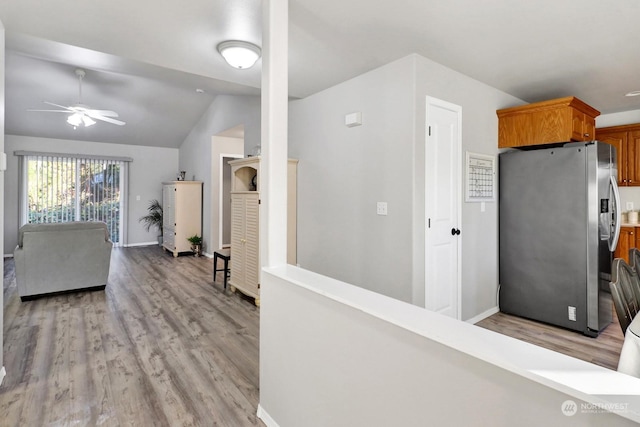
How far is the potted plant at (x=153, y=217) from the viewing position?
7.84 meters

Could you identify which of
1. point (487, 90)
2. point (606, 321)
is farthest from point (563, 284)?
point (487, 90)

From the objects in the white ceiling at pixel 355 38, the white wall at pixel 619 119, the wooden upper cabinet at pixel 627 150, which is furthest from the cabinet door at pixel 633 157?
the white ceiling at pixel 355 38

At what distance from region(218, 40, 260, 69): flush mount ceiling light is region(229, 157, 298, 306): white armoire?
1304 millimetres

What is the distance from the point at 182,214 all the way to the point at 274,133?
5595mm

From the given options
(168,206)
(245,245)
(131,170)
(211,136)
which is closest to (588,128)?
(245,245)

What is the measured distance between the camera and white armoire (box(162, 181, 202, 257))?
6676 mm

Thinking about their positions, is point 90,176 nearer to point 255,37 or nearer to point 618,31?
point 255,37

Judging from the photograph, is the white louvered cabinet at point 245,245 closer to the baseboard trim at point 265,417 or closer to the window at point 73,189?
the baseboard trim at point 265,417

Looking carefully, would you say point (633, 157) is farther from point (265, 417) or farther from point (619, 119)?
point (265, 417)

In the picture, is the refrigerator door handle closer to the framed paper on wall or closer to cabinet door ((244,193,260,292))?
the framed paper on wall

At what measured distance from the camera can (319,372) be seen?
1.41m

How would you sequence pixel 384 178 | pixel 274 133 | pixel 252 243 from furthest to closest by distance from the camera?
pixel 252 243 → pixel 384 178 → pixel 274 133

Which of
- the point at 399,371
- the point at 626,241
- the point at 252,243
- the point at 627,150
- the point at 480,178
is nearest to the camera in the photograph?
the point at 399,371

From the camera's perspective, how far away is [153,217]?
7.82 m
